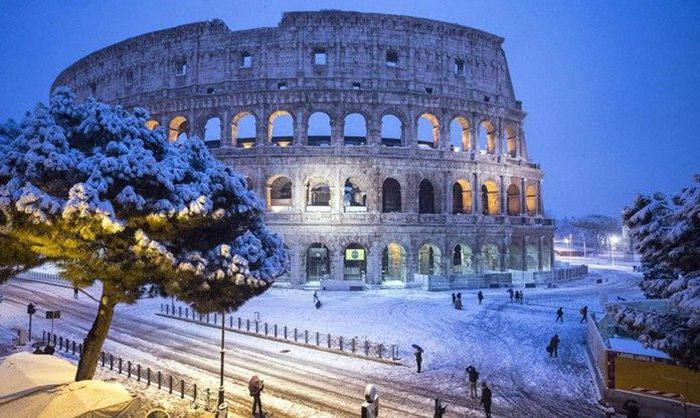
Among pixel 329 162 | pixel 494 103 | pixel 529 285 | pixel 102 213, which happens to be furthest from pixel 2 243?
pixel 494 103

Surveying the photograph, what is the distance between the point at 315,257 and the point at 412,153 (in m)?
11.2

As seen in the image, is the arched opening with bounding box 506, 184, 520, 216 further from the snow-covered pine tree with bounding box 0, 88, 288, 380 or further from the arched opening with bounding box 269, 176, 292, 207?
the snow-covered pine tree with bounding box 0, 88, 288, 380

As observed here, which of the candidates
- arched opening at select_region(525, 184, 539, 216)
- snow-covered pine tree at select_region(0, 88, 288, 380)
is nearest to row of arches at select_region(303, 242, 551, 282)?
arched opening at select_region(525, 184, 539, 216)

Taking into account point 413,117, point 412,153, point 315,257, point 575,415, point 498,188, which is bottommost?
point 575,415

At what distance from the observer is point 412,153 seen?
33281mm

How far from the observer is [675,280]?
293 inches

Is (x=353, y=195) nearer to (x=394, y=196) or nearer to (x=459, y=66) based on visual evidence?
(x=394, y=196)

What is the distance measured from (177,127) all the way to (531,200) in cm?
3304

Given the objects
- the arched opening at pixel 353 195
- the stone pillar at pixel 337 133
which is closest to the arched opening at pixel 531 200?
the arched opening at pixel 353 195

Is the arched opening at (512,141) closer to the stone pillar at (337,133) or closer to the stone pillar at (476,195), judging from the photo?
the stone pillar at (476,195)

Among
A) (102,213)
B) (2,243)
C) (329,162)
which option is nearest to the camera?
(102,213)

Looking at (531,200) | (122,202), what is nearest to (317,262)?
Result: (531,200)

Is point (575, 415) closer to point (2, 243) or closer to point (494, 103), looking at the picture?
point (2, 243)

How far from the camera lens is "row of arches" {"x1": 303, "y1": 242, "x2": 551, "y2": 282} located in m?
32.8
